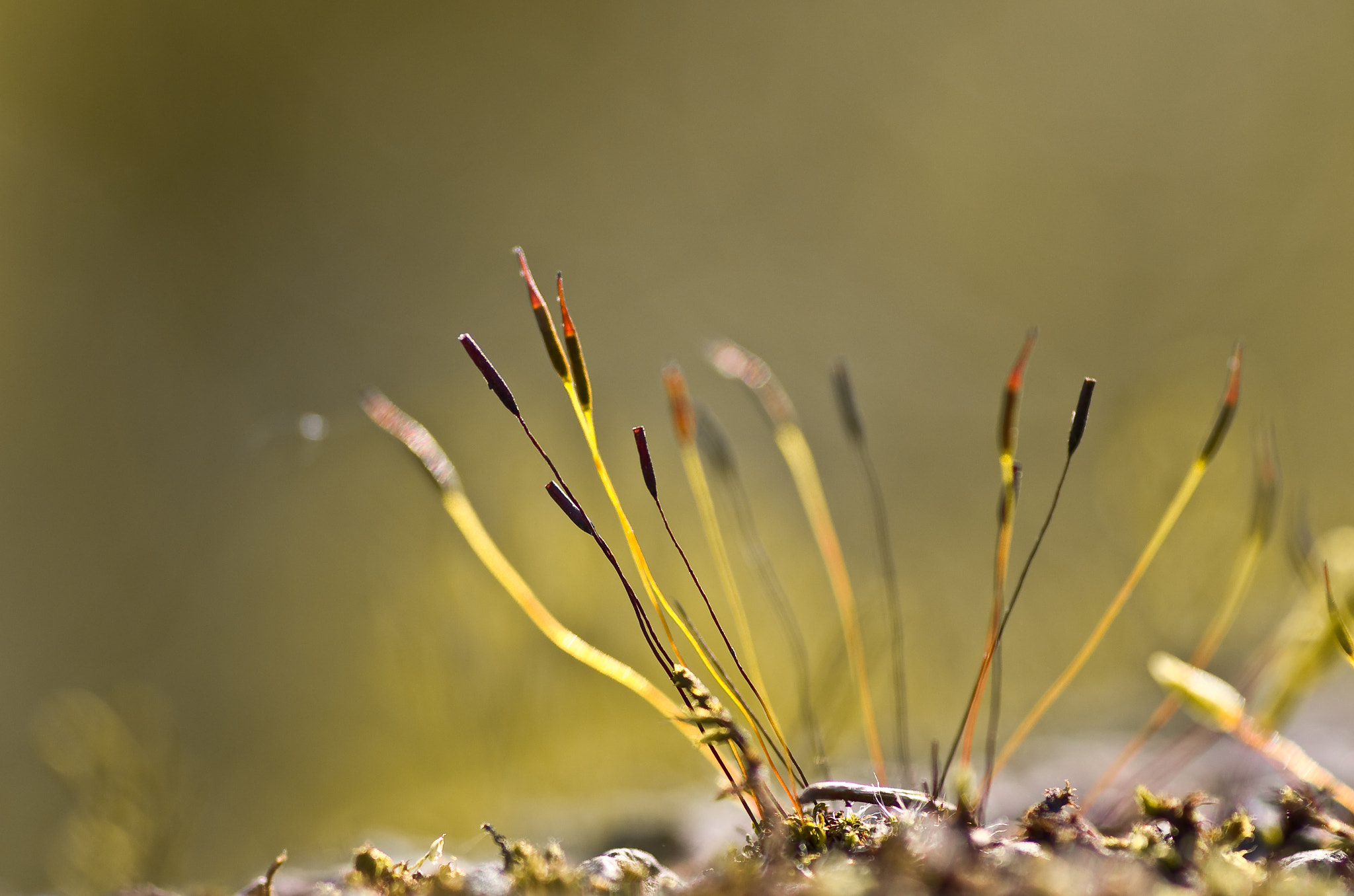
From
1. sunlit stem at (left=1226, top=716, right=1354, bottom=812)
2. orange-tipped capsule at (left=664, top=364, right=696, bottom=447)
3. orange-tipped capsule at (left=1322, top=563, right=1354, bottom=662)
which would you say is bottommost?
sunlit stem at (left=1226, top=716, right=1354, bottom=812)

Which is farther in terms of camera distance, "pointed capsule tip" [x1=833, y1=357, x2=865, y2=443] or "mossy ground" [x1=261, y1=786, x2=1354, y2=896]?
"pointed capsule tip" [x1=833, y1=357, x2=865, y2=443]

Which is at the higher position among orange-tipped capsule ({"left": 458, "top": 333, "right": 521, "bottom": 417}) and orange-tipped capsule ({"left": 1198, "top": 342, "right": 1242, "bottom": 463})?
orange-tipped capsule ({"left": 458, "top": 333, "right": 521, "bottom": 417})

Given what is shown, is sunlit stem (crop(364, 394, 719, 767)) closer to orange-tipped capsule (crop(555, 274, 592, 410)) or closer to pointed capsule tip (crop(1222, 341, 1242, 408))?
orange-tipped capsule (crop(555, 274, 592, 410))

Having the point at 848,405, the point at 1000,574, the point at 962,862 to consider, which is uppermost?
the point at 848,405

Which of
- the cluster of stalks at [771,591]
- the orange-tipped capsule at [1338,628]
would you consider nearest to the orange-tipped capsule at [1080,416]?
the cluster of stalks at [771,591]

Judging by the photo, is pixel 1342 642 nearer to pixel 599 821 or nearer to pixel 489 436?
pixel 599 821

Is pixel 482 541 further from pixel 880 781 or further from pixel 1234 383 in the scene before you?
pixel 1234 383

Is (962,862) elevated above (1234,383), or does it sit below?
below

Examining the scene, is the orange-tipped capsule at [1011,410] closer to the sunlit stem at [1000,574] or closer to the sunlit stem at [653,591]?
the sunlit stem at [1000,574]

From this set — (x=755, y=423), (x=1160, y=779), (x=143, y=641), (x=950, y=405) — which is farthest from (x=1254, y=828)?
(x=143, y=641)

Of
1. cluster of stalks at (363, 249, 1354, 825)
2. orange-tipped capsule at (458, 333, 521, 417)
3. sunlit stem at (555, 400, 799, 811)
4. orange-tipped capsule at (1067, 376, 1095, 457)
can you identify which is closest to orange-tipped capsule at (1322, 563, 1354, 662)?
cluster of stalks at (363, 249, 1354, 825)

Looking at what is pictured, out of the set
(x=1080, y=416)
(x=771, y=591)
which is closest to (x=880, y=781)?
(x=771, y=591)
